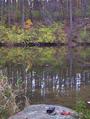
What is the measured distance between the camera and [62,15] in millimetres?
61719

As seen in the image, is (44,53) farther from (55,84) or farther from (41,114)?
(41,114)

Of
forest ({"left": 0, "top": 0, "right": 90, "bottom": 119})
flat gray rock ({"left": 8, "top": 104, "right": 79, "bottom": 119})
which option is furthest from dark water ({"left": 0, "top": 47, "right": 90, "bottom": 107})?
flat gray rock ({"left": 8, "top": 104, "right": 79, "bottom": 119})

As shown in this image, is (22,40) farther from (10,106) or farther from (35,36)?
(10,106)

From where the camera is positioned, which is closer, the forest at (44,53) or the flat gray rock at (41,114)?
the flat gray rock at (41,114)

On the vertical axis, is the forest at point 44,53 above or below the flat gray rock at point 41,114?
below

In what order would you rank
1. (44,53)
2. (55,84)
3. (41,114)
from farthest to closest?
(44,53), (55,84), (41,114)

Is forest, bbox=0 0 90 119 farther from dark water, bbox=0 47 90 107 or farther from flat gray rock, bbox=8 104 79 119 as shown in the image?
flat gray rock, bbox=8 104 79 119

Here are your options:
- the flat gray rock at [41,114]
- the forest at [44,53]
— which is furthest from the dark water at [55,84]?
the flat gray rock at [41,114]

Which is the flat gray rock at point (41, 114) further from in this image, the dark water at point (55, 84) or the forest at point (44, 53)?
the dark water at point (55, 84)

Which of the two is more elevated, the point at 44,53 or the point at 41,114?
the point at 41,114

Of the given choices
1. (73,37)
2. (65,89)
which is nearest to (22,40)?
(73,37)

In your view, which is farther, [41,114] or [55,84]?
[55,84]

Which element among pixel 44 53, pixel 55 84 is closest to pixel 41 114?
pixel 55 84

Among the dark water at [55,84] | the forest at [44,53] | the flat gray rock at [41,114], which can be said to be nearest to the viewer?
the flat gray rock at [41,114]
